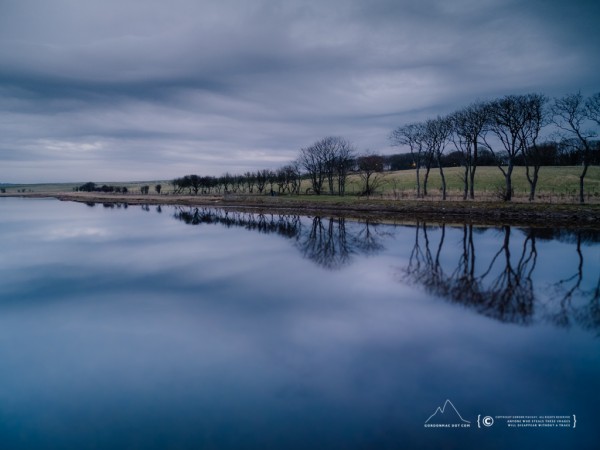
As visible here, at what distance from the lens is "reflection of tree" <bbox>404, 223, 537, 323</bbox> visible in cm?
1114

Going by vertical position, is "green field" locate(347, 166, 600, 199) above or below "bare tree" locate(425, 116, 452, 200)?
below

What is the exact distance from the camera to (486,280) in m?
14.1

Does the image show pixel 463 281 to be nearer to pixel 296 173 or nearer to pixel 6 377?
pixel 6 377

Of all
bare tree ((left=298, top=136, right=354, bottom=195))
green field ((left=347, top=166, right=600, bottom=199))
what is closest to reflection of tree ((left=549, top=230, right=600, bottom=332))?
green field ((left=347, top=166, right=600, bottom=199))

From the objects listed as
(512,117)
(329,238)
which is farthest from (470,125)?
(329,238)

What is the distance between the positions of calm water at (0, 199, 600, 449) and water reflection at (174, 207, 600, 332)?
116 mm

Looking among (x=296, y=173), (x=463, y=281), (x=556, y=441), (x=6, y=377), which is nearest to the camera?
(x=556, y=441)

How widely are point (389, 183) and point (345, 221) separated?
4321cm

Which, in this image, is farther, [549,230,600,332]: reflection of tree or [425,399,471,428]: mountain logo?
[549,230,600,332]: reflection of tree

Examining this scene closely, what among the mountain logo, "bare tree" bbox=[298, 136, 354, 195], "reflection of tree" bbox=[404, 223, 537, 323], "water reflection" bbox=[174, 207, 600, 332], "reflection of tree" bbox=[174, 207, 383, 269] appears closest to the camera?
the mountain logo

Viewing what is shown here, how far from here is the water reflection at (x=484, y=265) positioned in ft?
36.0

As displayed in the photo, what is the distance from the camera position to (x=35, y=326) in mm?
11000

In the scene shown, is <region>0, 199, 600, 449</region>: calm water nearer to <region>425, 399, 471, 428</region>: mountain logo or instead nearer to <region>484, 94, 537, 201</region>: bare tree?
<region>425, 399, 471, 428</region>: mountain logo

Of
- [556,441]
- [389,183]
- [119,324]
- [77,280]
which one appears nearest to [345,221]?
[77,280]
